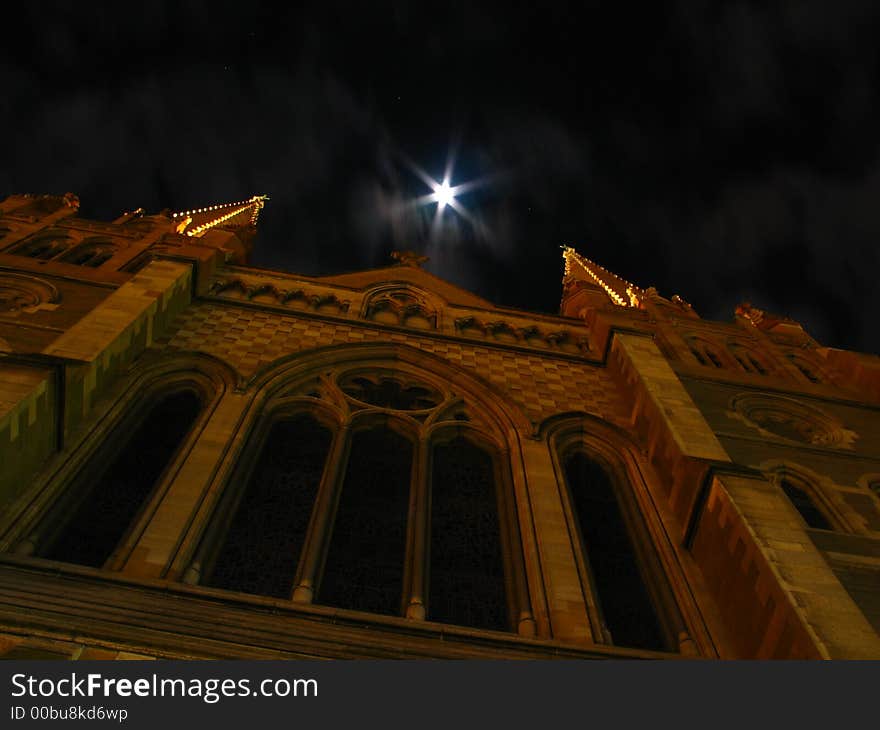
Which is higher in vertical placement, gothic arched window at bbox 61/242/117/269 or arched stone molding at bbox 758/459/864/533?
gothic arched window at bbox 61/242/117/269

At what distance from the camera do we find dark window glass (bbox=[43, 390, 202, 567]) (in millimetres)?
8477

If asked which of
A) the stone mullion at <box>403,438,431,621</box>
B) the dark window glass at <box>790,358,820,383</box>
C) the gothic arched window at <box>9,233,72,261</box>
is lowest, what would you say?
the stone mullion at <box>403,438,431,621</box>

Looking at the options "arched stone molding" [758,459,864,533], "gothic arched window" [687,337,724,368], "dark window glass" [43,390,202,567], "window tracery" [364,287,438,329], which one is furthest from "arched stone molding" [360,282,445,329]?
"arched stone molding" [758,459,864,533]

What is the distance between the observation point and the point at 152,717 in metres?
4.59

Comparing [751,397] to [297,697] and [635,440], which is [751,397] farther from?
[297,697]

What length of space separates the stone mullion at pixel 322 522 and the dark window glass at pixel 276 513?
0.18 metres

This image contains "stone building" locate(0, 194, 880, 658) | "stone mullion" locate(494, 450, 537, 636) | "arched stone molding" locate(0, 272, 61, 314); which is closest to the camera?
"stone building" locate(0, 194, 880, 658)

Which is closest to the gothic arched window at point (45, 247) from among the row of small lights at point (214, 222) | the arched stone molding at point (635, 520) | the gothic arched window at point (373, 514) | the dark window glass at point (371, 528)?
the row of small lights at point (214, 222)

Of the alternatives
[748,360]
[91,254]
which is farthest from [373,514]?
[91,254]

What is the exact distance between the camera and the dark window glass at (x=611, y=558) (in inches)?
344

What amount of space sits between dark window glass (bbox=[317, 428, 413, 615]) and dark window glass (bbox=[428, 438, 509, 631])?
407mm

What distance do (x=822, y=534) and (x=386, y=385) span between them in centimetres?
670

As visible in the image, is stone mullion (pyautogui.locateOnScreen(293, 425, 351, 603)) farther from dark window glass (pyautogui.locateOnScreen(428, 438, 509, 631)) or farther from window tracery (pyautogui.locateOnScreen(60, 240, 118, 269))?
window tracery (pyautogui.locateOnScreen(60, 240, 118, 269))

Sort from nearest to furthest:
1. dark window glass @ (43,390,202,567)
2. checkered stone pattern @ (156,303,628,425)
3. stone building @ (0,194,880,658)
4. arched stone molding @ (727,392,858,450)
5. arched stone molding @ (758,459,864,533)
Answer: stone building @ (0,194,880,658)
dark window glass @ (43,390,202,567)
arched stone molding @ (758,459,864,533)
checkered stone pattern @ (156,303,628,425)
arched stone molding @ (727,392,858,450)
